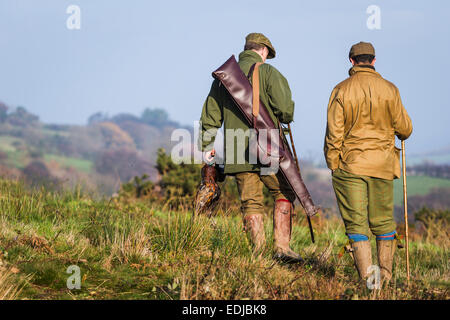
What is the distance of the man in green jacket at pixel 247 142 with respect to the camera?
609 centimetres

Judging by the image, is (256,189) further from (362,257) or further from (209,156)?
(362,257)

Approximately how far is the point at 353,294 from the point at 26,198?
4.90 m

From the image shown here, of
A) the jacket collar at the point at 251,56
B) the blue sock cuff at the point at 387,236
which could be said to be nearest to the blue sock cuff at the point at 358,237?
the blue sock cuff at the point at 387,236

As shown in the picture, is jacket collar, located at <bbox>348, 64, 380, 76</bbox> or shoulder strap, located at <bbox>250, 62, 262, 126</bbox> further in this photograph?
shoulder strap, located at <bbox>250, 62, 262, 126</bbox>

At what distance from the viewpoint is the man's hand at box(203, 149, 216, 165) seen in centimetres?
655

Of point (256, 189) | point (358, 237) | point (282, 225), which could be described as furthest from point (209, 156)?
point (358, 237)

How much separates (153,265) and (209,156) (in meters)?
1.59

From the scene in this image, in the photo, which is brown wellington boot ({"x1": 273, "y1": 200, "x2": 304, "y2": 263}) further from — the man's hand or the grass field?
the man's hand

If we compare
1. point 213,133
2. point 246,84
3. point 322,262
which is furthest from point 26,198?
point 322,262

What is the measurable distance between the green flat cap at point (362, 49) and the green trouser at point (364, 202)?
4.01 ft

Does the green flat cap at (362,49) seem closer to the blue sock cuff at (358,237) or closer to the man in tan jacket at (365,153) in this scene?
the man in tan jacket at (365,153)

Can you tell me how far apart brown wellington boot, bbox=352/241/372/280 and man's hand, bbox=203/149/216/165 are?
6.43 feet

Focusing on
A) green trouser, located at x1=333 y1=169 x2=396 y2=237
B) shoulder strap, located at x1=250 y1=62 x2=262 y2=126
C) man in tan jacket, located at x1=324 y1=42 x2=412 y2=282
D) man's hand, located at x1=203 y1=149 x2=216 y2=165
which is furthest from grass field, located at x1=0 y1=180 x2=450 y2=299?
shoulder strap, located at x1=250 y1=62 x2=262 y2=126
